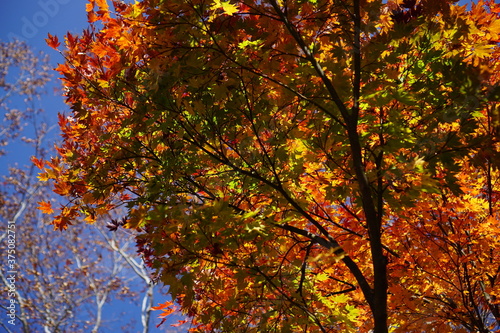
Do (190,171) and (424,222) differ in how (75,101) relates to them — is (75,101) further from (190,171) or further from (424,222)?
(424,222)

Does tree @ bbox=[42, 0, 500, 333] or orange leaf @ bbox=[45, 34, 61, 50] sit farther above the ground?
orange leaf @ bbox=[45, 34, 61, 50]

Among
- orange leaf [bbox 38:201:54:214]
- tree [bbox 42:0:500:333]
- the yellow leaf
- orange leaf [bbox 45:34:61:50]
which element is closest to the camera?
the yellow leaf

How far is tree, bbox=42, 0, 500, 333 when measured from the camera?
259 cm

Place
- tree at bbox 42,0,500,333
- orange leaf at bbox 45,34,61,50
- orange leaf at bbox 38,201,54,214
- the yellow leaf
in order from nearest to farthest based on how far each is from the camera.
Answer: the yellow leaf < tree at bbox 42,0,500,333 < orange leaf at bbox 45,34,61,50 < orange leaf at bbox 38,201,54,214

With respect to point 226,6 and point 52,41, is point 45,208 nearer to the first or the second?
point 52,41

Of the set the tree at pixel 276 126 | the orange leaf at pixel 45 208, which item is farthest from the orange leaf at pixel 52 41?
the orange leaf at pixel 45 208

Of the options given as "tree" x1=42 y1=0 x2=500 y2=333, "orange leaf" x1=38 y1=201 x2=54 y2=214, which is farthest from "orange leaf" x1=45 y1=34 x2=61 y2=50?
"orange leaf" x1=38 y1=201 x2=54 y2=214

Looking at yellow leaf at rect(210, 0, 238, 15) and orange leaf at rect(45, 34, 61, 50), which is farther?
orange leaf at rect(45, 34, 61, 50)

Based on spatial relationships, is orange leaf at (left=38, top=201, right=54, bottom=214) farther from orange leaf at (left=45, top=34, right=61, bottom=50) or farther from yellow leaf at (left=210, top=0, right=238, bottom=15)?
yellow leaf at (left=210, top=0, right=238, bottom=15)

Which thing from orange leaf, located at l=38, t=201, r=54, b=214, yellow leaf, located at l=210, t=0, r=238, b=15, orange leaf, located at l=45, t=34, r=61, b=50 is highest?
orange leaf, located at l=45, t=34, r=61, b=50

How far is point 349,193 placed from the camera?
2973 mm

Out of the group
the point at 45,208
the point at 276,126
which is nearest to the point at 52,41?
the point at 45,208

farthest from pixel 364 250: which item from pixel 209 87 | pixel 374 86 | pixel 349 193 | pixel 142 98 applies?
pixel 142 98

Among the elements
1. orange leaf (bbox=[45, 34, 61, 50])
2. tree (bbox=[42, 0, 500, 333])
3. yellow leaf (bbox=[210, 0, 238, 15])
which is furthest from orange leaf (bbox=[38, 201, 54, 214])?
yellow leaf (bbox=[210, 0, 238, 15])
